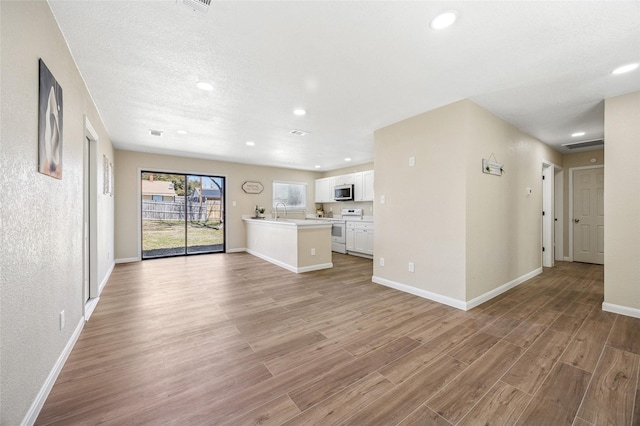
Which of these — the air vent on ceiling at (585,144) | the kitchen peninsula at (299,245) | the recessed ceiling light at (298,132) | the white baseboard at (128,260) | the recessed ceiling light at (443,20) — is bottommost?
the white baseboard at (128,260)

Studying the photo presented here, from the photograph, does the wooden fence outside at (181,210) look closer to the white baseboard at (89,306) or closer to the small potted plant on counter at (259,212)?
the small potted plant on counter at (259,212)

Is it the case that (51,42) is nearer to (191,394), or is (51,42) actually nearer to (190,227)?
(191,394)

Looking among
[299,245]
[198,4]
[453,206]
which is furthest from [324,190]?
[198,4]

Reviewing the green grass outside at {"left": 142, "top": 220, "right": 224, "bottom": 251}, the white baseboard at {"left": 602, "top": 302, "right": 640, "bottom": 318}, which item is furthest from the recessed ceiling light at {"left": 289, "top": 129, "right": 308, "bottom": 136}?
the white baseboard at {"left": 602, "top": 302, "right": 640, "bottom": 318}

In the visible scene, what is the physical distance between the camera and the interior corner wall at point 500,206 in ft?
10.1

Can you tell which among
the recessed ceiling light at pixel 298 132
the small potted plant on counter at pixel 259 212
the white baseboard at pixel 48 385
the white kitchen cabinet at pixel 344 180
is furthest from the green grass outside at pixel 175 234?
the white baseboard at pixel 48 385

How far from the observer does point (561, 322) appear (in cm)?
270

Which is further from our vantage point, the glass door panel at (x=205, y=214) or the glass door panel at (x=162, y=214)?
the glass door panel at (x=205, y=214)

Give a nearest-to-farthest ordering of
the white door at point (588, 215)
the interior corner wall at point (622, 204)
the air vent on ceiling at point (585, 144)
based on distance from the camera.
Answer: the interior corner wall at point (622, 204) → the air vent on ceiling at point (585, 144) → the white door at point (588, 215)

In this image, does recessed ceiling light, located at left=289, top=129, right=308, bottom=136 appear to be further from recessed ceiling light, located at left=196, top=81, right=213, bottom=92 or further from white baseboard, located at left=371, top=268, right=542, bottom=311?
white baseboard, located at left=371, top=268, right=542, bottom=311

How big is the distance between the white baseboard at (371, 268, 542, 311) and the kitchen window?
4.47m

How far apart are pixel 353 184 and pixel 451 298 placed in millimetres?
4439

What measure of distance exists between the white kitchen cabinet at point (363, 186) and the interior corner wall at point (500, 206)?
321 cm

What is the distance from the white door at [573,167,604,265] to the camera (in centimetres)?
527
